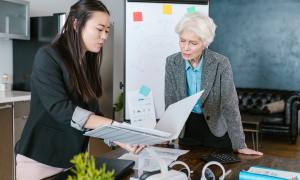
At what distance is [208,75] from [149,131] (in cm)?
86

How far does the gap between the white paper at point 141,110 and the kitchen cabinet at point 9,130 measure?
37.9 inches

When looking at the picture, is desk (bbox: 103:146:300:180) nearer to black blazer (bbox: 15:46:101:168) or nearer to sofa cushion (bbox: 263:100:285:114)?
black blazer (bbox: 15:46:101:168)

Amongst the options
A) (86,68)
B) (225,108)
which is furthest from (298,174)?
(86,68)

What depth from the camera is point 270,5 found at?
662cm

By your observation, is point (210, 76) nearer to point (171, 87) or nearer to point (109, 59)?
point (171, 87)

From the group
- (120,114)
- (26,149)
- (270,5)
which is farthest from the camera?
(270,5)

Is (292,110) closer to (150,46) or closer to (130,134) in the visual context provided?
(150,46)

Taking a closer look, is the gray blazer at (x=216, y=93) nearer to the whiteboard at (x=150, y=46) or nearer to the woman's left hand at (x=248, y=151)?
the woman's left hand at (x=248, y=151)

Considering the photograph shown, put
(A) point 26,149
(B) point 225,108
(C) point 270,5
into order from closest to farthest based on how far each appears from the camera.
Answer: (A) point 26,149 < (B) point 225,108 < (C) point 270,5

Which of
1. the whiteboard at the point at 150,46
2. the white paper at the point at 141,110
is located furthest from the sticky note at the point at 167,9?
the white paper at the point at 141,110

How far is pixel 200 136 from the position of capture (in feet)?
6.43

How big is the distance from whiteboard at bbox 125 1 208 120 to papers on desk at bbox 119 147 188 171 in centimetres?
176

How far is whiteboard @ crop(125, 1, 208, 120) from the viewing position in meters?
3.47

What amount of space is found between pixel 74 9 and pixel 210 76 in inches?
31.8
